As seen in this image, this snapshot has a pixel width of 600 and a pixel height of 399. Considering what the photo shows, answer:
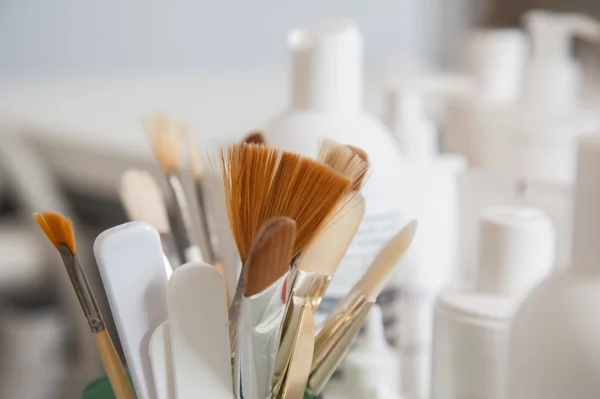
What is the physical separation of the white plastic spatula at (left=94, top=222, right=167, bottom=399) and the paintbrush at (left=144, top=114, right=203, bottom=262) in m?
0.06

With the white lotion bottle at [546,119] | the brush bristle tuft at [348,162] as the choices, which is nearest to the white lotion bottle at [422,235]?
the white lotion bottle at [546,119]

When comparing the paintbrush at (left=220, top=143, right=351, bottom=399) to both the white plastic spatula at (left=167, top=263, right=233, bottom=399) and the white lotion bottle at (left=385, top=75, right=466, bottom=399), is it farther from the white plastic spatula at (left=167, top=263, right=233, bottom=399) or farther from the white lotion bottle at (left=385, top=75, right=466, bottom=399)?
the white lotion bottle at (left=385, top=75, right=466, bottom=399)

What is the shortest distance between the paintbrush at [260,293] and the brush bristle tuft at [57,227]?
0.16 feet

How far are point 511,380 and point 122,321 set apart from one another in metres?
0.13

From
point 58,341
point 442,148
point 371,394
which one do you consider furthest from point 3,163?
point 371,394

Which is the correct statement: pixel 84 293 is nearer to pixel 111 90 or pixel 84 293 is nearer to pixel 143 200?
pixel 143 200

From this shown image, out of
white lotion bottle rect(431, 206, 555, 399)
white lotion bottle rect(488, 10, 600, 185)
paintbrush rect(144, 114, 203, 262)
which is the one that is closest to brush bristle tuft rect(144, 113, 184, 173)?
paintbrush rect(144, 114, 203, 262)

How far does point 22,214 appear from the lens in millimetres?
704

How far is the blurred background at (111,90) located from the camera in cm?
64

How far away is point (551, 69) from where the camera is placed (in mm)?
459

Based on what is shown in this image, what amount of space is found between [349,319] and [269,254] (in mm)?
62

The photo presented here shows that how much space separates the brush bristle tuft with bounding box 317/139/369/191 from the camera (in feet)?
0.68

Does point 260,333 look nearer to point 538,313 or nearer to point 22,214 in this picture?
point 538,313

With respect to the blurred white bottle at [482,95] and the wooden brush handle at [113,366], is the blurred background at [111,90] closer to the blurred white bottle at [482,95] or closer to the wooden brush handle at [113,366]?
the blurred white bottle at [482,95]
